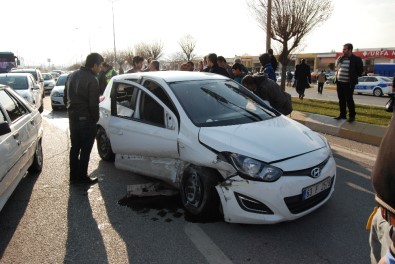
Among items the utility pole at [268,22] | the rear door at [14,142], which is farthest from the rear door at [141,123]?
the utility pole at [268,22]

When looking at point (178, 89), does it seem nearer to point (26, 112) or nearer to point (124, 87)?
point (124, 87)

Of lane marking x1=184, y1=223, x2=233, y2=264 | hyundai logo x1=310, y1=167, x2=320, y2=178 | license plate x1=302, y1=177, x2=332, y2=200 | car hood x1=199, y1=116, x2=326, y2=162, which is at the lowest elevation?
lane marking x1=184, y1=223, x2=233, y2=264

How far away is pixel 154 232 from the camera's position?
3508 mm

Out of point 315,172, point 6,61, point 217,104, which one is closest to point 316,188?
point 315,172

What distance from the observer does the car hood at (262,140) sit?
3.36 meters

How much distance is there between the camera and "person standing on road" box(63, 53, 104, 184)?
483cm

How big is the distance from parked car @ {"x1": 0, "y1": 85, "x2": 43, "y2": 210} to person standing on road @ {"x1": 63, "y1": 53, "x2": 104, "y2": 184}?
0.62m

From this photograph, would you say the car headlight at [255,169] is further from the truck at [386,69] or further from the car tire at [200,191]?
the truck at [386,69]

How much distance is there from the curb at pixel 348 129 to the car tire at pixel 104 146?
16.6ft

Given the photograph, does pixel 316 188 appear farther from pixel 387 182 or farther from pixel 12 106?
pixel 12 106

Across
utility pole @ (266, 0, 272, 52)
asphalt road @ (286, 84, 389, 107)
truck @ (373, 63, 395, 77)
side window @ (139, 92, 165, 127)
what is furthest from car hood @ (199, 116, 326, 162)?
truck @ (373, 63, 395, 77)

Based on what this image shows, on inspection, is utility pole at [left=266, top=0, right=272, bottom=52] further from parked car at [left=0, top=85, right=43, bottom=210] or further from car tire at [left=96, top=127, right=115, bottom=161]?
parked car at [left=0, top=85, right=43, bottom=210]

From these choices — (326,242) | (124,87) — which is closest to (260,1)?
(124,87)

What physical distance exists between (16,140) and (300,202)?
3.31 metres
